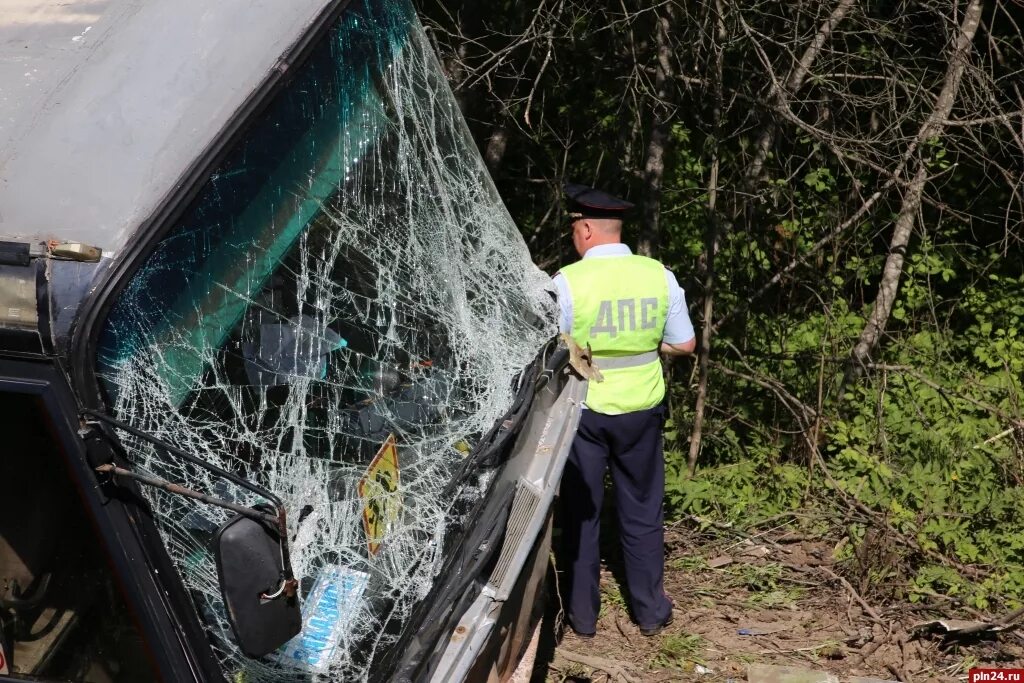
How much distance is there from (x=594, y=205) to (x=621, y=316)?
1.49 feet

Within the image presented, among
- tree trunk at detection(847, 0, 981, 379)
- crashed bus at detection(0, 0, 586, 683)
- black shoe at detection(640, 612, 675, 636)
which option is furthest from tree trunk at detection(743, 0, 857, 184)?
crashed bus at detection(0, 0, 586, 683)

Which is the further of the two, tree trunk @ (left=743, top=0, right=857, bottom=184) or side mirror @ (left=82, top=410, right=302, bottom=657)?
tree trunk @ (left=743, top=0, right=857, bottom=184)

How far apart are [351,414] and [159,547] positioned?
636 mm

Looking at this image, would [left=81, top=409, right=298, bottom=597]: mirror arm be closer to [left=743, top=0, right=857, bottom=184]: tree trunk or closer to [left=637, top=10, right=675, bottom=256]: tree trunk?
[left=637, top=10, right=675, bottom=256]: tree trunk

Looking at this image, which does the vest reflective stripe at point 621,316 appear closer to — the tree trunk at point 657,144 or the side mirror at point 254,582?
the tree trunk at point 657,144

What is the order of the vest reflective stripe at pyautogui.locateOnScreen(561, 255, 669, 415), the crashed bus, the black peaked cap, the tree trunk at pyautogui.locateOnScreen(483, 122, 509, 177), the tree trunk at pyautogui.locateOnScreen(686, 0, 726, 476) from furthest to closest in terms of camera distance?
the tree trunk at pyautogui.locateOnScreen(483, 122, 509, 177)
the tree trunk at pyautogui.locateOnScreen(686, 0, 726, 476)
the black peaked cap
the vest reflective stripe at pyautogui.locateOnScreen(561, 255, 669, 415)
the crashed bus

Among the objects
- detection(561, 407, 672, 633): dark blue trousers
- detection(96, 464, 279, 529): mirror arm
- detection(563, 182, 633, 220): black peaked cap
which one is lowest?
detection(561, 407, 672, 633): dark blue trousers

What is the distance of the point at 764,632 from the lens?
14.4 ft

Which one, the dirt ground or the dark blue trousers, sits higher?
the dark blue trousers

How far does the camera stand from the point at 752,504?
5.27 metres

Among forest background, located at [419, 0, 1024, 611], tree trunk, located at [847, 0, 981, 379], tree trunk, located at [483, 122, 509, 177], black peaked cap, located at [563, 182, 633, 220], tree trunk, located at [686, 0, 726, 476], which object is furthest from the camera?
tree trunk, located at [483, 122, 509, 177]

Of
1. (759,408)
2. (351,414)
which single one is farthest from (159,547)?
(759,408)

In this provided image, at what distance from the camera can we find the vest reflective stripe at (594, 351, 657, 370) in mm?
4027

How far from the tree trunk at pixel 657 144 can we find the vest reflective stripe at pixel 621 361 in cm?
146
